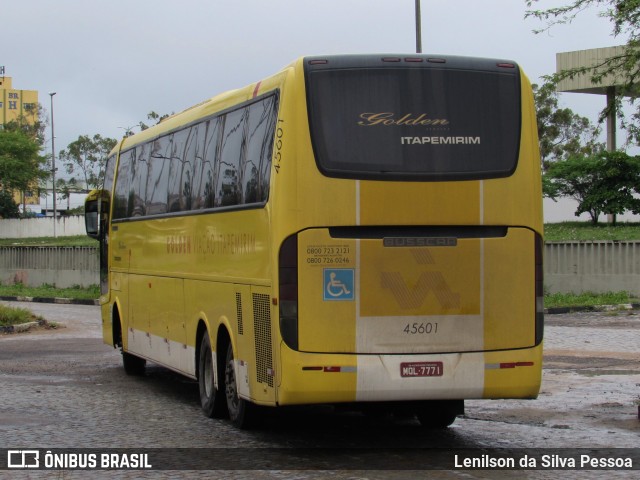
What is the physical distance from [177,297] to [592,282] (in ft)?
63.6

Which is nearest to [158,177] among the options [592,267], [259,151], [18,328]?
[259,151]

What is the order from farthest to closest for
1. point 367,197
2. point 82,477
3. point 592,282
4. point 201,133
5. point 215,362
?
point 592,282
point 201,133
point 215,362
point 367,197
point 82,477

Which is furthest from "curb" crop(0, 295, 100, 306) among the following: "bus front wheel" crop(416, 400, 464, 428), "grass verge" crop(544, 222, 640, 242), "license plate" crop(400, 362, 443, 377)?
"license plate" crop(400, 362, 443, 377)

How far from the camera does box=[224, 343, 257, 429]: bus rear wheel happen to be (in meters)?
10.8

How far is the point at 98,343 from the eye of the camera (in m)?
21.3

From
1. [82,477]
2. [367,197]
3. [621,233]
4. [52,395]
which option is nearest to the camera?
[82,477]

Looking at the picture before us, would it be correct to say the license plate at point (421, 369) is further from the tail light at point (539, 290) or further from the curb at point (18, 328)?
the curb at point (18, 328)

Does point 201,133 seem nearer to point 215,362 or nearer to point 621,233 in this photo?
point 215,362

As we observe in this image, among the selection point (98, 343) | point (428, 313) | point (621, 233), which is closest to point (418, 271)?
point (428, 313)

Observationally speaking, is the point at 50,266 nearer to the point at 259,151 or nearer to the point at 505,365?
the point at 259,151

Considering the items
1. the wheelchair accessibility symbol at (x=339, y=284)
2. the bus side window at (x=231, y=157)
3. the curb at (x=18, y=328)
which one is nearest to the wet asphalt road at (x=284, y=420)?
the wheelchair accessibility symbol at (x=339, y=284)

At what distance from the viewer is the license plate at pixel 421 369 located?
30.4 feet

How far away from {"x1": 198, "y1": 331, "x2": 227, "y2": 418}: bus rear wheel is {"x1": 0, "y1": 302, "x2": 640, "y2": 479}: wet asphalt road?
0.21m

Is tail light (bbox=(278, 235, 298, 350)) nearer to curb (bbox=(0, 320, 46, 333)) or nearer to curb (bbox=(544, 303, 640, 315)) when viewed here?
curb (bbox=(0, 320, 46, 333))
